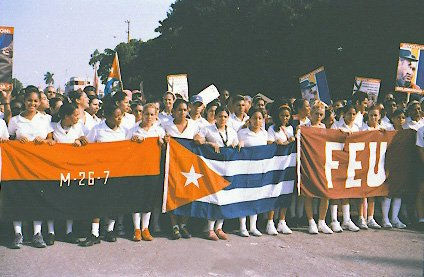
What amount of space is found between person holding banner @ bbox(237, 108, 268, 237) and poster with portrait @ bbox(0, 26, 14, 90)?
552 cm

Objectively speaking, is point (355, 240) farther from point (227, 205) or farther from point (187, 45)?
point (187, 45)

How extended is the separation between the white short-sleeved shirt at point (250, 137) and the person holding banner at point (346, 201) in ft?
4.74

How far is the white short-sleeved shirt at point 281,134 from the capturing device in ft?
26.0

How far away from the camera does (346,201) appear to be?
827 cm

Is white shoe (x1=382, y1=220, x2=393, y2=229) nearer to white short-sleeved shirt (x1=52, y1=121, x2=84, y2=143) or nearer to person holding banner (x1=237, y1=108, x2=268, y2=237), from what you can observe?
person holding banner (x1=237, y1=108, x2=268, y2=237)

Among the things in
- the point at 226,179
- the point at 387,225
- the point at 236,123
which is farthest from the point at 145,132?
the point at 387,225

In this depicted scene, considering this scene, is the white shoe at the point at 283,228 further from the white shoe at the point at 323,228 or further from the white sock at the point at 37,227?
the white sock at the point at 37,227

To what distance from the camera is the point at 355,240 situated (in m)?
7.34

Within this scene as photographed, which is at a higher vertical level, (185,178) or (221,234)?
(185,178)

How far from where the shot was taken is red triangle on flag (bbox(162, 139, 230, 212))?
7234 mm

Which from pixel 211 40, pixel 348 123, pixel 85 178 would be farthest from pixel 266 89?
pixel 85 178

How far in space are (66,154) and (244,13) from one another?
2879 cm

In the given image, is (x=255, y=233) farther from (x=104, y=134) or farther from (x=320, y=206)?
(x=104, y=134)

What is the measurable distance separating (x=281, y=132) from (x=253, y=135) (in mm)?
500
